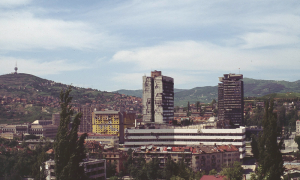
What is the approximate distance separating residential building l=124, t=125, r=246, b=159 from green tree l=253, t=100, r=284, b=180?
74127 millimetres

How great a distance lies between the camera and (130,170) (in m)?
126

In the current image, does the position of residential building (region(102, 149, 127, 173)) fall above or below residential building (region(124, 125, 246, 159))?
below

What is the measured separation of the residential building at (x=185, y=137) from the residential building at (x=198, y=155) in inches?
191

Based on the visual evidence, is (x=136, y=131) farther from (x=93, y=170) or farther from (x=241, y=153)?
(x=93, y=170)

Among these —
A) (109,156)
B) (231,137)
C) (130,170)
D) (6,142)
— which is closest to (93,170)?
(130,170)

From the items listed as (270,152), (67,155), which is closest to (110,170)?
(67,155)

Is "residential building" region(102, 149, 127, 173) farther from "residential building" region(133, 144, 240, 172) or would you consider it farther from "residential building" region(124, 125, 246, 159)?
"residential building" region(124, 125, 246, 159)

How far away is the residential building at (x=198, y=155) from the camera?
4966 inches

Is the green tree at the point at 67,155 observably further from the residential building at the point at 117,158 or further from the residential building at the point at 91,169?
the residential building at the point at 117,158

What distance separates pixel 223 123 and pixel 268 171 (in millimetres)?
90714

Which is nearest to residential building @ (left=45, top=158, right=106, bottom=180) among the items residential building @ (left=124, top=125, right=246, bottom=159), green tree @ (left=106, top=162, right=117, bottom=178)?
green tree @ (left=106, top=162, right=117, bottom=178)

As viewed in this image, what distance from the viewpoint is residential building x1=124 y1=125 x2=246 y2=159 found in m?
142

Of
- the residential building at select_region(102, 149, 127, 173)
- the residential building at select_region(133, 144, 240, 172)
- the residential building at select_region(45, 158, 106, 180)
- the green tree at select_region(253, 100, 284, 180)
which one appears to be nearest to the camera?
the green tree at select_region(253, 100, 284, 180)

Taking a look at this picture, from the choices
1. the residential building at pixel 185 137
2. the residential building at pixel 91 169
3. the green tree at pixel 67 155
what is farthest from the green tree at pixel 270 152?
the residential building at pixel 185 137
